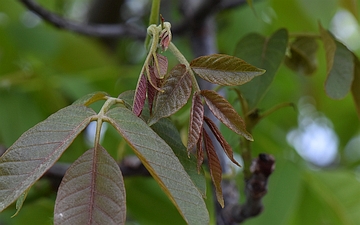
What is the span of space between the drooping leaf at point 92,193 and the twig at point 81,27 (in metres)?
0.69

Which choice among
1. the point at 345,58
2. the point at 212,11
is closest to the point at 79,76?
the point at 212,11

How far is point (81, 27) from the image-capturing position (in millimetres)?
1299

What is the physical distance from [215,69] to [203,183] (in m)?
0.13

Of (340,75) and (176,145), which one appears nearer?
(176,145)

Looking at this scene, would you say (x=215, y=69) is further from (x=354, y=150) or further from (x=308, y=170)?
(x=354, y=150)

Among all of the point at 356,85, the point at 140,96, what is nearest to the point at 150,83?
the point at 140,96

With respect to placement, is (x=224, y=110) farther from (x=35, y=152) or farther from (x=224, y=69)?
(x=35, y=152)

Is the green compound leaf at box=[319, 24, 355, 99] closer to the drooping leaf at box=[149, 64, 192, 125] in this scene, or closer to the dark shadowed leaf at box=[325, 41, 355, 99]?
the dark shadowed leaf at box=[325, 41, 355, 99]

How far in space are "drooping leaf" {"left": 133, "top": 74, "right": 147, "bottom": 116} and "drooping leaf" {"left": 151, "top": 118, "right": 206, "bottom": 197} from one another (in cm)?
5

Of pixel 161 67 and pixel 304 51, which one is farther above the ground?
pixel 161 67

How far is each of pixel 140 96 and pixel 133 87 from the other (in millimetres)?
871

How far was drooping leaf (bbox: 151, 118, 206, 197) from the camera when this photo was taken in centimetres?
58

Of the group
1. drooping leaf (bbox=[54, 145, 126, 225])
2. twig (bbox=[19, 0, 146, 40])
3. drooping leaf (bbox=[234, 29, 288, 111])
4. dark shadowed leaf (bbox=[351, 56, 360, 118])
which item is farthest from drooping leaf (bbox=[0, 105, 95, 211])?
twig (bbox=[19, 0, 146, 40])

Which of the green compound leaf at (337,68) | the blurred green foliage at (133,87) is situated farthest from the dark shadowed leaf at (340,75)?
the blurred green foliage at (133,87)
